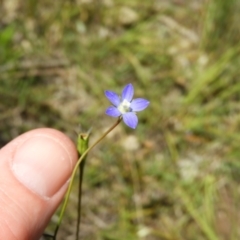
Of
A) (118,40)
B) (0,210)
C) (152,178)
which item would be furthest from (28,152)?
(118,40)

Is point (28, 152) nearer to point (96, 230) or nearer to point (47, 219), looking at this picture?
point (47, 219)

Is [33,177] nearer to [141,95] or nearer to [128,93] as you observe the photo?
[128,93]

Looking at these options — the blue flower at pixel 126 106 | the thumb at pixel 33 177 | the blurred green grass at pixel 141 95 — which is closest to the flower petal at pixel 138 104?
the blue flower at pixel 126 106

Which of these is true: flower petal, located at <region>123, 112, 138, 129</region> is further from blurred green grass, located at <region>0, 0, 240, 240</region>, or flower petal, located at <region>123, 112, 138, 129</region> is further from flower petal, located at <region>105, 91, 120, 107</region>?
blurred green grass, located at <region>0, 0, 240, 240</region>

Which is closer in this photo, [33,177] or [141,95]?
[33,177]

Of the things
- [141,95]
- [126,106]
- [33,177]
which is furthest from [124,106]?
[141,95]

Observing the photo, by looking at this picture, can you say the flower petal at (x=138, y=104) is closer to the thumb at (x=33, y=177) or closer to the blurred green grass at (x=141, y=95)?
the thumb at (x=33, y=177)
